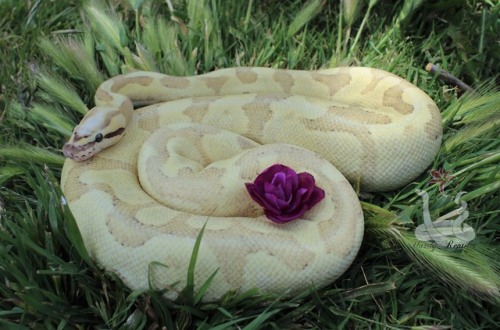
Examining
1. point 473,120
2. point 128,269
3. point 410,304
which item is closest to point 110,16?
point 128,269

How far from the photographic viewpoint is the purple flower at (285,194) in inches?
98.0

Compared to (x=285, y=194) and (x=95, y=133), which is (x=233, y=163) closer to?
(x=285, y=194)

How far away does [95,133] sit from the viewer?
2920mm

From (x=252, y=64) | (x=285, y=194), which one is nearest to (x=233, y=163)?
(x=285, y=194)

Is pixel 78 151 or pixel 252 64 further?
pixel 252 64

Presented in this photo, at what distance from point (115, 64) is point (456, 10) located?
2971 mm

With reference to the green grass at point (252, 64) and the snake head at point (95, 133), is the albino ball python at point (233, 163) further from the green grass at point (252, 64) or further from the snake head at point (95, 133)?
the green grass at point (252, 64)

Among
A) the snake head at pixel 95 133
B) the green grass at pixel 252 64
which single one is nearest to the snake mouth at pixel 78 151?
the snake head at pixel 95 133

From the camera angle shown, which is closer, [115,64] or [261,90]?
[261,90]

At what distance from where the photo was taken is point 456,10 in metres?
4.24

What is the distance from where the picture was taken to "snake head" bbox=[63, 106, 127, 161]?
2874 mm

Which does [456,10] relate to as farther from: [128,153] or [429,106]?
[128,153]

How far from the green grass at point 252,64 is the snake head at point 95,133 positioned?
195 millimetres

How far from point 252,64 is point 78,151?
1.67 m
